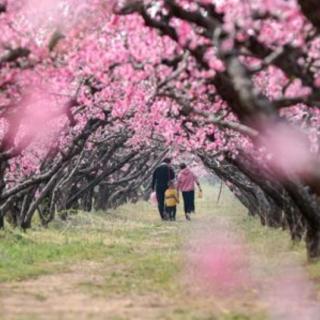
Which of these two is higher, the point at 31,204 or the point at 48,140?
the point at 48,140

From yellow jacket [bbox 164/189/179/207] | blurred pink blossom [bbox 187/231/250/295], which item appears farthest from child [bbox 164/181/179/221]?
blurred pink blossom [bbox 187/231/250/295]

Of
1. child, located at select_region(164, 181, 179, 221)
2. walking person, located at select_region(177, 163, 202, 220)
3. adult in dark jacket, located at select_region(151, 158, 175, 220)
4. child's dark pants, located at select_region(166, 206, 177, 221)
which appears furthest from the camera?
walking person, located at select_region(177, 163, 202, 220)

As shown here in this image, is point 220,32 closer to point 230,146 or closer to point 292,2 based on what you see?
point 292,2

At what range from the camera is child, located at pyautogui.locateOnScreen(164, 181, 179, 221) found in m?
31.9

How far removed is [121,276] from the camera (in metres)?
13.6

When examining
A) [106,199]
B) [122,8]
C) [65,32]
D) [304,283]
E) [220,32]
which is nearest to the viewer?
[220,32]

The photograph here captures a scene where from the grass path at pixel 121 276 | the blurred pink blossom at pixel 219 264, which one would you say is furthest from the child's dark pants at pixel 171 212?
the blurred pink blossom at pixel 219 264

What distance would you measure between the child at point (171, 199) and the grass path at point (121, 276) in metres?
8.33

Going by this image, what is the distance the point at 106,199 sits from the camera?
130 ft

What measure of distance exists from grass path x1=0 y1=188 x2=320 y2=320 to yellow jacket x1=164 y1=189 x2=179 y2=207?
8.32 meters

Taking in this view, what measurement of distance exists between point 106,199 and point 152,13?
29.9 m

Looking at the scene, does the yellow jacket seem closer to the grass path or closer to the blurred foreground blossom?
the grass path

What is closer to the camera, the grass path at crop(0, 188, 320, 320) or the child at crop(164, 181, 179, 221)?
the grass path at crop(0, 188, 320, 320)

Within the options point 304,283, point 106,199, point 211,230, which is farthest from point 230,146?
point 106,199
